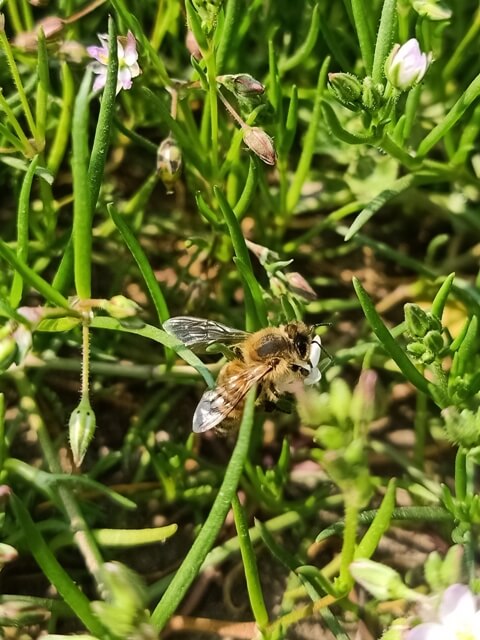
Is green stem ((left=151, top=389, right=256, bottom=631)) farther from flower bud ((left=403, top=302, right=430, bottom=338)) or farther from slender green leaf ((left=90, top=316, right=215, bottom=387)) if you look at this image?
flower bud ((left=403, top=302, right=430, bottom=338))

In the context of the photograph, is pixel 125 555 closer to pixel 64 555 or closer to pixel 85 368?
pixel 64 555

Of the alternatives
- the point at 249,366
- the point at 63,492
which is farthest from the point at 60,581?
the point at 249,366

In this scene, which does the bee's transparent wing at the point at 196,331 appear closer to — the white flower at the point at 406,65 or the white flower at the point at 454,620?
the white flower at the point at 406,65

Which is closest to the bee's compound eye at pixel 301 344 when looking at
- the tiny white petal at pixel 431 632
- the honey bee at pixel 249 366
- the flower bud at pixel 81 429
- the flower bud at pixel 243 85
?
the honey bee at pixel 249 366

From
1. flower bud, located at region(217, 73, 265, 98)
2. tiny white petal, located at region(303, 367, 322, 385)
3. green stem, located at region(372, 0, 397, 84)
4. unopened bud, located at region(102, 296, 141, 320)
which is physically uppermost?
green stem, located at region(372, 0, 397, 84)

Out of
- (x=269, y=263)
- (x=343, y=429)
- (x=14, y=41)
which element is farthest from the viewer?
(x=14, y=41)

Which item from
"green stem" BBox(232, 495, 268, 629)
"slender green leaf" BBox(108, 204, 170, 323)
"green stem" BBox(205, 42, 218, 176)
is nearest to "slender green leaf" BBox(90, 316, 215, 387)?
"slender green leaf" BBox(108, 204, 170, 323)

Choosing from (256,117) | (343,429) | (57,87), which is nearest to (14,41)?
(57,87)
